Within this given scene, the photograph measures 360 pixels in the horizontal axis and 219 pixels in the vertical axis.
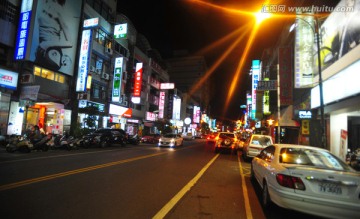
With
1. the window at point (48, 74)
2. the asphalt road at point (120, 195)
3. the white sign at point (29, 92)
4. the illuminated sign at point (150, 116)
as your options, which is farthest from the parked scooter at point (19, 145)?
the illuminated sign at point (150, 116)

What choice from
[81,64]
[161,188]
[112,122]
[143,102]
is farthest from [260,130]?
[161,188]

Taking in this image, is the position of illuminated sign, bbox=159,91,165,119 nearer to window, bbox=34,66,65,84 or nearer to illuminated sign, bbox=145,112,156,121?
illuminated sign, bbox=145,112,156,121

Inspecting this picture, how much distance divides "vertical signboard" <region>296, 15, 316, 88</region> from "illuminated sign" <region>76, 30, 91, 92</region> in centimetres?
2091

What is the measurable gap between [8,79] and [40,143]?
8561 millimetres

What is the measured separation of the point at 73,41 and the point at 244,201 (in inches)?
1091

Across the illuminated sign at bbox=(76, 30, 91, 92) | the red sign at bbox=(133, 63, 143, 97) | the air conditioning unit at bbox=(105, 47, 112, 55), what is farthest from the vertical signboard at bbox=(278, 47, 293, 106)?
the illuminated sign at bbox=(76, 30, 91, 92)

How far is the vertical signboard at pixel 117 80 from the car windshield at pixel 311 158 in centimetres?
3117

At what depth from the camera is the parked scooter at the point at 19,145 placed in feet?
49.2

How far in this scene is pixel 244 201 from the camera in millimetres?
7109

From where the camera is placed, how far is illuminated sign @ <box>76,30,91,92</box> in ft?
94.4

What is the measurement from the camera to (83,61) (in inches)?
1150

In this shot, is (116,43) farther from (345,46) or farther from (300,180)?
(300,180)

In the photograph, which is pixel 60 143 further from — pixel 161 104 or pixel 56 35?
pixel 161 104

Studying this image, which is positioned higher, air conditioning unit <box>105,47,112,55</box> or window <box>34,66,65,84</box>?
air conditioning unit <box>105,47,112,55</box>
